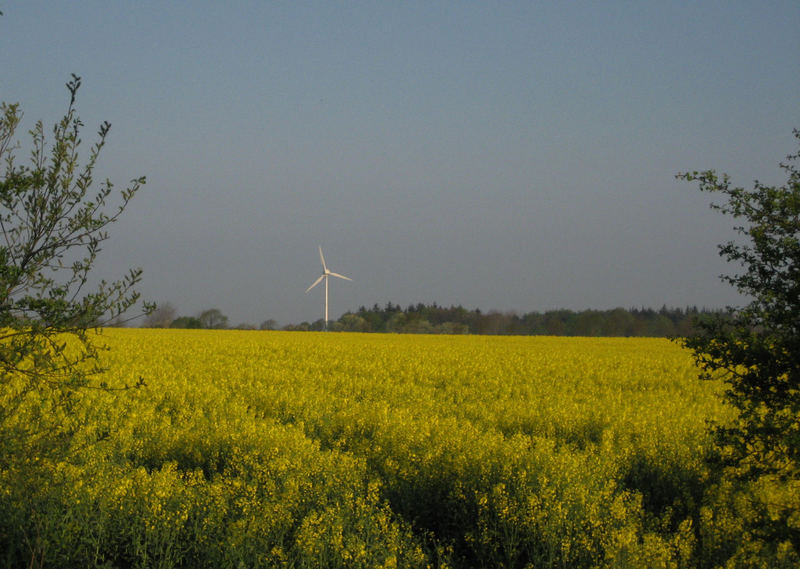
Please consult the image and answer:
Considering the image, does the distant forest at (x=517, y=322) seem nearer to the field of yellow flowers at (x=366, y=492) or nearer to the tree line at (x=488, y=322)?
the tree line at (x=488, y=322)

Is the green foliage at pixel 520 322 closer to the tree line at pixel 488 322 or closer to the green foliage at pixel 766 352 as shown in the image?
the tree line at pixel 488 322

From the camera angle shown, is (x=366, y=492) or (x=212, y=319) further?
(x=212, y=319)

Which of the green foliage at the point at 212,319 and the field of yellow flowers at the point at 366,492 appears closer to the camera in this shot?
the field of yellow flowers at the point at 366,492

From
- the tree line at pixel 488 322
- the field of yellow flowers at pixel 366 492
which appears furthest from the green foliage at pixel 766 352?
the tree line at pixel 488 322

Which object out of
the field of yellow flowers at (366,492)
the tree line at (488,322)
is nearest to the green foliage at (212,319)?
the tree line at (488,322)

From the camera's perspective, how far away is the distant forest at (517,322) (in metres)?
81.9

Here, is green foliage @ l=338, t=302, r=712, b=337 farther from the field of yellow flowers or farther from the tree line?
the field of yellow flowers

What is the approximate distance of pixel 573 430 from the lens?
12305 millimetres

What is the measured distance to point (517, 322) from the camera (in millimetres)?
89375

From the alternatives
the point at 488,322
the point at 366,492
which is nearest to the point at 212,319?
the point at 488,322

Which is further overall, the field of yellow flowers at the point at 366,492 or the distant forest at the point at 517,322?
the distant forest at the point at 517,322

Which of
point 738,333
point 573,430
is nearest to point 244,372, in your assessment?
point 573,430

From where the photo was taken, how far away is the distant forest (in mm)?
81875

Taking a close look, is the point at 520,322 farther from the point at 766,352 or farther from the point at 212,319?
the point at 766,352
